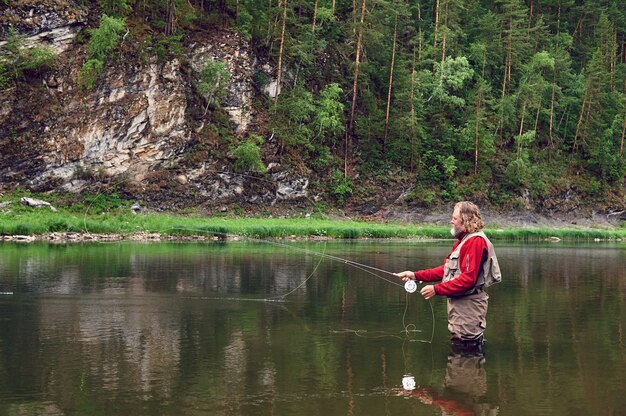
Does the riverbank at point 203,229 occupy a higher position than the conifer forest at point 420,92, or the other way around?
the conifer forest at point 420,92

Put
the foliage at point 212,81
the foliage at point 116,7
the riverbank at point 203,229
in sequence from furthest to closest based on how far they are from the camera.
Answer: the foliage at point 212,81 < the foliage at point 116,7 < the riverbank at point 203,229

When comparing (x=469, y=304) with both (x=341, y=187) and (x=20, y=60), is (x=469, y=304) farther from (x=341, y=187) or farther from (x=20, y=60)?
(x=341, y=187)

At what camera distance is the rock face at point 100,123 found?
44.6 meters

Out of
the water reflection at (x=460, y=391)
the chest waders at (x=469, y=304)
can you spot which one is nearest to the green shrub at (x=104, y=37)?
the chest waders at (x=469, y=304)

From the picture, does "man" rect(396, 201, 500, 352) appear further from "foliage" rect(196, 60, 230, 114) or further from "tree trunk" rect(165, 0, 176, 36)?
"tree trunk" rect(165, 0, 176, 36)

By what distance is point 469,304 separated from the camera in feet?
35.0

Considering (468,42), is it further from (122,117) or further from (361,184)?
(122,117)

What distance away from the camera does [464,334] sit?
10875 mm

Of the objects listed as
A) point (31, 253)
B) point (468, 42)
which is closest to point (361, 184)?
point (468, 42)

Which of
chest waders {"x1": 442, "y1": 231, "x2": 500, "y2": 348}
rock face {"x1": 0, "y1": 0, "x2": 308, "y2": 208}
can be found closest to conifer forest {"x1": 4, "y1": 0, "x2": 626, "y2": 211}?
rock face {"x1": 0, "y1": 0, "x2": 308, "y2": 208}

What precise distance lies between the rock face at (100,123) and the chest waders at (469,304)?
36947mm

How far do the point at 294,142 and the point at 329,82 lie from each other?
8380 mm

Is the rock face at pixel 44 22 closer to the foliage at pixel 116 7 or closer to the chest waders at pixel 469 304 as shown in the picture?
the foliage at pixel 116 7

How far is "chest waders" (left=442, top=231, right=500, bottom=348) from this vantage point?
10445 millimetres
